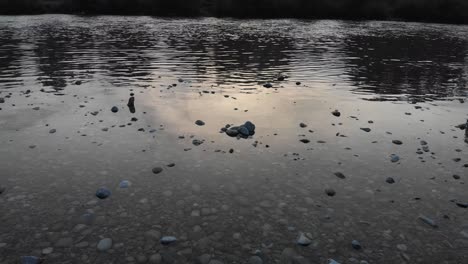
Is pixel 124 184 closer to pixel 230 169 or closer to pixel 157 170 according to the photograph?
pixel 157 170

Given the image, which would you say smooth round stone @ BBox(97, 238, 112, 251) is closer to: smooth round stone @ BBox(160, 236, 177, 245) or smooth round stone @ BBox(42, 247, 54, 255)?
smooth round stone @ BBox(42, 247, 54, 255)

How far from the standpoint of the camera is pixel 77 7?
107m

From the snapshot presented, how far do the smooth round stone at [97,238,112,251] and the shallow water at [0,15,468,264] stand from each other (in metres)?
0.10

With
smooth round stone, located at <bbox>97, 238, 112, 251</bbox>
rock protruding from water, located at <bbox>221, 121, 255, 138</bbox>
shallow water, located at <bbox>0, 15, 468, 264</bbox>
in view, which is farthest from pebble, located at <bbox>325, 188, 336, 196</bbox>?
smooth round stone, located at <bbox>97, 238, 112, 251</bbox>

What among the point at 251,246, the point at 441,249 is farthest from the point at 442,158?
the point at 251,246

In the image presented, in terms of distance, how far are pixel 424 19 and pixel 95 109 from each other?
103m

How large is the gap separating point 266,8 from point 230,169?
98.5m

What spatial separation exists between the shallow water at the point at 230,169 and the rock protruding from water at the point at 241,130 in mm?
354

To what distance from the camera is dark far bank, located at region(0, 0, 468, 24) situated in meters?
98.0

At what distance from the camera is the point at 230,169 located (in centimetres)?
1120

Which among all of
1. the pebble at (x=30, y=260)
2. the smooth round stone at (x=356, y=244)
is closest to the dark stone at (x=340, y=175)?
the smooth round stone at (x=356, y=244)

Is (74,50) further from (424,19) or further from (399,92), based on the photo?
(424,19)

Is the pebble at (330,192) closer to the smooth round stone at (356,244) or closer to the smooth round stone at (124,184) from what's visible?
the smooth round stone at (356,244)

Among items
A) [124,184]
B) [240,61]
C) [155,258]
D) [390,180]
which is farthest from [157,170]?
[240,61]
